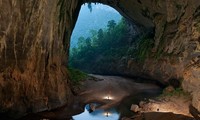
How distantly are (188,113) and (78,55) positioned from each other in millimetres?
18514

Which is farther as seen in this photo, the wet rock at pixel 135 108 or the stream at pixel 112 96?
the wet rock at pixel 135 108

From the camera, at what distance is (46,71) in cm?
1407

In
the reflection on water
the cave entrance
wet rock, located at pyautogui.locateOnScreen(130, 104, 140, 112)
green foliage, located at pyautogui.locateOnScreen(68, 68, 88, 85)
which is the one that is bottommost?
the reflection on water

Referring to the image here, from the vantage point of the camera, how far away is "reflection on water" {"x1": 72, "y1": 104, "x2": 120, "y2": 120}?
43.2ft

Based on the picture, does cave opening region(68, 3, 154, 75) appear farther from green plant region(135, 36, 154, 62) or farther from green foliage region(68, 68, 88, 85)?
green foliage region(68, 68, 88, 85)

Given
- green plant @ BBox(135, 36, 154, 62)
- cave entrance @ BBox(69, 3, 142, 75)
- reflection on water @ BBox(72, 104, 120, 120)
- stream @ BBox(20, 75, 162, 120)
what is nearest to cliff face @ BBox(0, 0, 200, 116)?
stream @ BBox(20, 75, 162, 120)

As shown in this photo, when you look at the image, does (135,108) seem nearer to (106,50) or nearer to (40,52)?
(40,52)

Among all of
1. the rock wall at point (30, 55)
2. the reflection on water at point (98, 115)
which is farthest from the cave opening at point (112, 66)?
the rock wall at point (30, 55)

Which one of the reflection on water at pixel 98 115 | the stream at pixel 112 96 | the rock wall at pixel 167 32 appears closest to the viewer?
the reflection on water at pixel 98 115

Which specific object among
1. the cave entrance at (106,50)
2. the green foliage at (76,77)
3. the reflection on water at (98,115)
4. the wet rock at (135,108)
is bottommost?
the reflection on water at (98,115)

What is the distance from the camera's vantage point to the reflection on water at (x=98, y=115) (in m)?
13.2

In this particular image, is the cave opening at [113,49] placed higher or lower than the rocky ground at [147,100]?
higher

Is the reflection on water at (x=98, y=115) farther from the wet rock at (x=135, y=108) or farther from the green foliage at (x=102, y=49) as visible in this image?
the green foliage at (x=102, y=49)

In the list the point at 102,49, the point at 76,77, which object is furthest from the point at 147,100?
the point at 102,49
